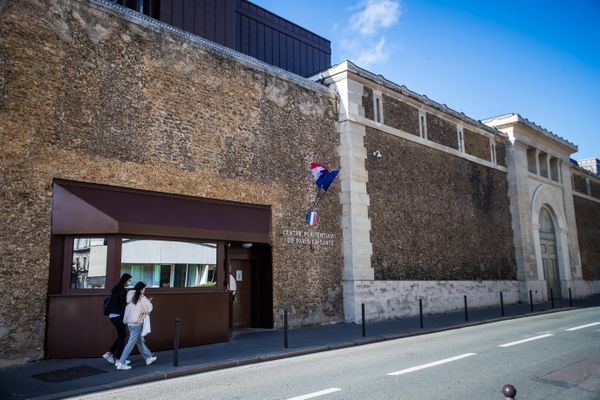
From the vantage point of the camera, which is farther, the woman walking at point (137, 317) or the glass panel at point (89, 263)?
the glass panel at point (89, 263)

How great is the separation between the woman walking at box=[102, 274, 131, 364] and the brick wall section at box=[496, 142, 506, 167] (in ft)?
76.4

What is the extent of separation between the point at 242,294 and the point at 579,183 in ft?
103

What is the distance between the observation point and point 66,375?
30.0ft

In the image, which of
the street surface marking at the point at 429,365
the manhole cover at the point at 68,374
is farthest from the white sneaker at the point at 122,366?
A: the street surface marking at the point at 429,365

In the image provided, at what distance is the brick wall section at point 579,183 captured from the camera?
3598cm

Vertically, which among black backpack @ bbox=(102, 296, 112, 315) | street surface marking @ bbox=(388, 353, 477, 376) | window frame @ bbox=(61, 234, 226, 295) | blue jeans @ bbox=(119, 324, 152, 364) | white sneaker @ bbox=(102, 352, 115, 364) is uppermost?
window frame @ bbox=(61, 234, 226, 295)

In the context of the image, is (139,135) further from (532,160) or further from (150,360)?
(532,160)

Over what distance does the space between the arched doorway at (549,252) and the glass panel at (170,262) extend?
23601mm

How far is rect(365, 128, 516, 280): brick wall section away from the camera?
1895 centimetres

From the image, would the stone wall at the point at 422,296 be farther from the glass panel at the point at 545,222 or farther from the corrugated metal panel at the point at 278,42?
the corrugated metal panel at the point at 278,42

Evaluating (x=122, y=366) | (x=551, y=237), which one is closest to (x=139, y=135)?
(x=122, y=366)

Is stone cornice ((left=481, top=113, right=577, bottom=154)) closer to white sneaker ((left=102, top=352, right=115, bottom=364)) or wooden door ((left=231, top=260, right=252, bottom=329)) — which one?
wooden door ((left=231, top=260, right=252, bottom=329))

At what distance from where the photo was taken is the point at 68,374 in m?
9.23

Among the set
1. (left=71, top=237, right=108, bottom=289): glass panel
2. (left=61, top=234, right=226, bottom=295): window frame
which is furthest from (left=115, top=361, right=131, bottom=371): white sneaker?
(left=71, top=237, right=108, bottom=289): glass panel
